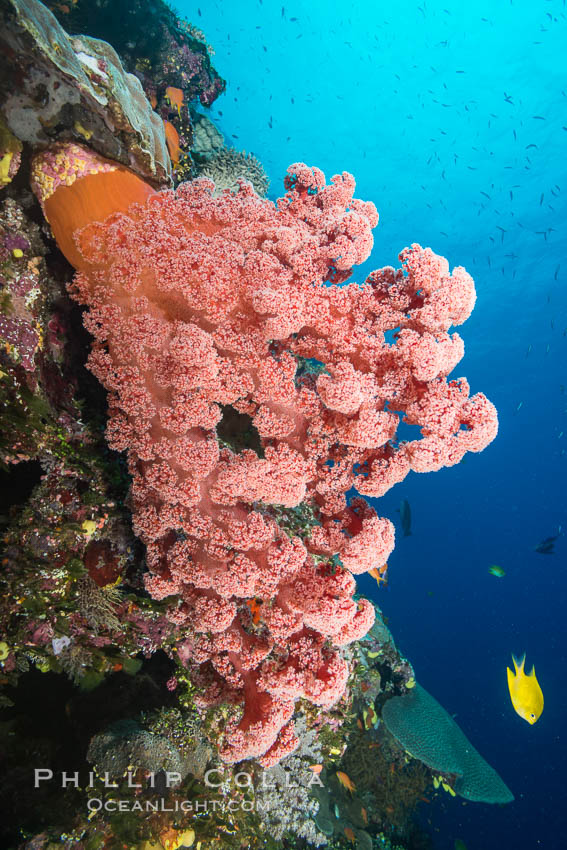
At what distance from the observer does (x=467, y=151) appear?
28844 millimetres

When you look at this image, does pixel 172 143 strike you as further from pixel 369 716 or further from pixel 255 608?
pixel 369 716

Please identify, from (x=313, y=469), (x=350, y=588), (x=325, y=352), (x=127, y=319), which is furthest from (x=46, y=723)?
(x=325, y=352)

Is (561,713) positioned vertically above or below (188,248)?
below

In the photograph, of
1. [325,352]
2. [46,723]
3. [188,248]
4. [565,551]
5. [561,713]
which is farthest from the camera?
[565,551]

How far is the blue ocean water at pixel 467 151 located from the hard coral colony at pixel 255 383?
1749cm

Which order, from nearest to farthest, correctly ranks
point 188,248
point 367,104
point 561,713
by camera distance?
point 188,248 < point 367,104 < point 561,713

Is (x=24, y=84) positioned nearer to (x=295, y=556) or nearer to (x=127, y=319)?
(x=127, y=319)

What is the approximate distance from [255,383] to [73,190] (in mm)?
1860

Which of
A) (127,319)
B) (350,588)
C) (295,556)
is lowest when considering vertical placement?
(350,588)

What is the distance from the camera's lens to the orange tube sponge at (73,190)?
2760 millimetres

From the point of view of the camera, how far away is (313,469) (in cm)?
308

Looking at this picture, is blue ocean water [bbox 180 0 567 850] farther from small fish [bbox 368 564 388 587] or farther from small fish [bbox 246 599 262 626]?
small fish [bbox 246 599 262 626]

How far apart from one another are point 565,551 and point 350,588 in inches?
2529

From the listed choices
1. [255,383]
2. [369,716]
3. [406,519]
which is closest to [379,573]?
[369,716]
